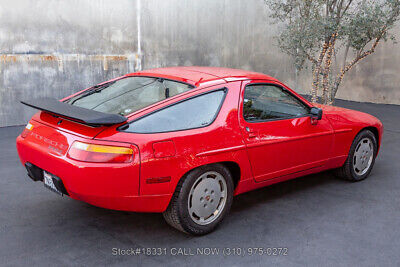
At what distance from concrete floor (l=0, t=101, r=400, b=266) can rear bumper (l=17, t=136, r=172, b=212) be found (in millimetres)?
413

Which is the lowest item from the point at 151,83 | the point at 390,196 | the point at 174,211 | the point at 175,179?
the point at 390,196

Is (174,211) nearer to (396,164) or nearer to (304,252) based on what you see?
(304,252)

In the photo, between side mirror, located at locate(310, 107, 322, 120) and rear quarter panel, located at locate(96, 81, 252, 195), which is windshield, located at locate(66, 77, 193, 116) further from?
side mirror, located at locate(310, 107, 322, 120)

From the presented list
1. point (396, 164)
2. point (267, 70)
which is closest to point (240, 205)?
point (396, 164)

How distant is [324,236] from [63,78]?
6.46 m

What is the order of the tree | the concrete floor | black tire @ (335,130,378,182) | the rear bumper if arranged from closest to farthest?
1. the rear bumper
2. the concrete floor
3. black tire @ (335,130,378,182)
4. the tree

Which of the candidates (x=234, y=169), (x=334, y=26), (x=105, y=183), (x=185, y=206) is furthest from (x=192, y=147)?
(x=334, y=26)

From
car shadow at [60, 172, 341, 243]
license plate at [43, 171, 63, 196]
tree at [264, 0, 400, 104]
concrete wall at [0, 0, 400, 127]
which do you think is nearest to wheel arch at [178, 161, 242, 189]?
car shadow at [60, 172, 341, 243]

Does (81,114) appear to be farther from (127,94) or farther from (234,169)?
(234,169)

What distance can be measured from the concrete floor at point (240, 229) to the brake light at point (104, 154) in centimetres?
77

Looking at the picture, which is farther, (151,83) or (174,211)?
(151,83)

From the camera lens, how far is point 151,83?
394 cm

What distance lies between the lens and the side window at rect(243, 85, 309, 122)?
3.87m

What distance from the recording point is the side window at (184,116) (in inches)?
127
